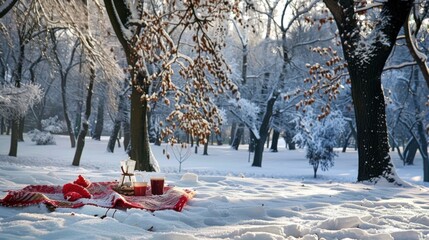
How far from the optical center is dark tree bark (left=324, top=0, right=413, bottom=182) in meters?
7.98

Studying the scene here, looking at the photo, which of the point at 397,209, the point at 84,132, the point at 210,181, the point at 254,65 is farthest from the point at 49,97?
the point at 397,209

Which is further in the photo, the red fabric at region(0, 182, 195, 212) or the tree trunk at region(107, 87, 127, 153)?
the tree trunk at region(107, 87, 127, 153)

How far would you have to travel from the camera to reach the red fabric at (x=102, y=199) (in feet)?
13.1

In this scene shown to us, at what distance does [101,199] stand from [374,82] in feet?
18.8

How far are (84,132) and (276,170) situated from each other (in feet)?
32.3

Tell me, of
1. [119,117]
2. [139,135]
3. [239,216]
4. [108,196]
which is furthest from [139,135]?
[119,117]

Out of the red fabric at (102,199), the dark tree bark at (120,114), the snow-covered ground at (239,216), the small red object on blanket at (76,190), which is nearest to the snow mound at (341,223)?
the snow-covered ground at (239,216)

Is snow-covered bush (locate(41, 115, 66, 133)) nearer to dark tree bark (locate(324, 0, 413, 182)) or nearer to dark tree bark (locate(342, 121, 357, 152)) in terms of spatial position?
dark tree bark (locate(342, 121, 357, 152))

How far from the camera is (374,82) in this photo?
26.3 ft

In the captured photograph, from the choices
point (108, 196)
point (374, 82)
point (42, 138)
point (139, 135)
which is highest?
point (374, 82)

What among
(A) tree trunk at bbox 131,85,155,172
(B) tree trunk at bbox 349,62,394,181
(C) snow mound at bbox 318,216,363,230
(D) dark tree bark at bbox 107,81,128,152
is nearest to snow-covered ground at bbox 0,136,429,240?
(C) snow mound at bbox 318,216,363,230

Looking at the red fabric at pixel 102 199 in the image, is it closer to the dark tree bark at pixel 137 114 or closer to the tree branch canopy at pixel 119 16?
the dark tree bark at pixel 137 114

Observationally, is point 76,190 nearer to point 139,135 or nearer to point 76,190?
point 76,190

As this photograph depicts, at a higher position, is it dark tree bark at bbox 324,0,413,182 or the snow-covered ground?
dark tree bark at bbox 324,0,413,182
